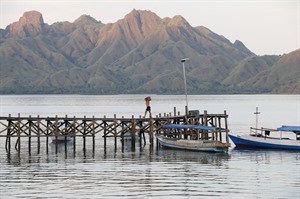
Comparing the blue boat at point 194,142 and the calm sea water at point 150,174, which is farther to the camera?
the blue boat at point 194,142

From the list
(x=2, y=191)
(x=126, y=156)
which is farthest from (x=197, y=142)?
(x=2, y=191)

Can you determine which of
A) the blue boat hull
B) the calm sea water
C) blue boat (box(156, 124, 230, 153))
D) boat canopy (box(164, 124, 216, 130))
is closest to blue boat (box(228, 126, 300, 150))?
the blue boat hull

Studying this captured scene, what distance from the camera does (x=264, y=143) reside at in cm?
6756

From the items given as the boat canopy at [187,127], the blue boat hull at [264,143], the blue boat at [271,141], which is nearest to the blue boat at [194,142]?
the boat canopy at [187,127]

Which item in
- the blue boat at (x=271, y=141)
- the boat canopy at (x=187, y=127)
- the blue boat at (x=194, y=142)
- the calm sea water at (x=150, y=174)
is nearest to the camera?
the calm sea water at (x=150, y=174)

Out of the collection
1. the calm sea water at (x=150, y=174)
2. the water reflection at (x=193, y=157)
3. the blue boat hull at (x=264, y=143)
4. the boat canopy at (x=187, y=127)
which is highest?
the boat canopy at (x=187, y=127)

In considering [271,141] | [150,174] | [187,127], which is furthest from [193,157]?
[271,141]

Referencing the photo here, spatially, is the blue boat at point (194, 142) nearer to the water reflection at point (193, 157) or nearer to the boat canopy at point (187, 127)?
the boat canopy at point (187, 127)

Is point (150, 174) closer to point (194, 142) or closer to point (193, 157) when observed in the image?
point (193, 157)

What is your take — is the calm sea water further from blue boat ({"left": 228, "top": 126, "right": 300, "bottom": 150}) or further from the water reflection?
blue boat ({"left": 228, "top": 126, "right": 300, "bottom": 150})

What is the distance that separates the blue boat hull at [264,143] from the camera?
65838mm

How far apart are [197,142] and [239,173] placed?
14.2 m

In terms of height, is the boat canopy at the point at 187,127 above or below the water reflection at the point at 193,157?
above

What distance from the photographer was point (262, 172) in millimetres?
49031
